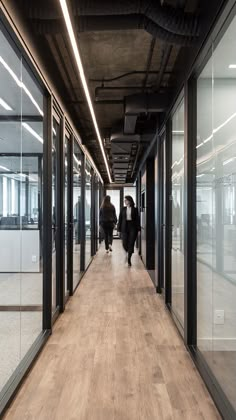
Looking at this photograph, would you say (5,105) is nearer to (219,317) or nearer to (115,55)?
(115,55)

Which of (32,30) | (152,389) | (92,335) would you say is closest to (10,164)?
(32,30)

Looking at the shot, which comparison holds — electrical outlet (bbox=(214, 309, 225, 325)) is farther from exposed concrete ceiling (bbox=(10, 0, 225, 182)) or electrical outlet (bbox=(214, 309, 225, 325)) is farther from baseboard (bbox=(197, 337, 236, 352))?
exposed concrete ceiling (bbox=(10, 0, 225, 182))

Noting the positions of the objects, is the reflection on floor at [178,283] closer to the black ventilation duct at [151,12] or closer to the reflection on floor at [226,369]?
the reflection on floor at [226,369]

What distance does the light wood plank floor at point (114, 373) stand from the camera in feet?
7.30

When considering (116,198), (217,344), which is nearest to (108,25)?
(217,344)

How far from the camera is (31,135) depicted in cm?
388

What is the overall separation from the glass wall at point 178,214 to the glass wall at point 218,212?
61 centimetres

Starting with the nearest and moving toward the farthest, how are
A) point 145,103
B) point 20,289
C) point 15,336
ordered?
1. point 15,336
2. point 20,289
3. point 145,103

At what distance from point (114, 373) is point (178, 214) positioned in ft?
6.34

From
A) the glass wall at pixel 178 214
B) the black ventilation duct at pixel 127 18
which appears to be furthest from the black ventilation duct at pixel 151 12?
the glass wall at pixel 178 214

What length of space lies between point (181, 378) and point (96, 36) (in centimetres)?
331

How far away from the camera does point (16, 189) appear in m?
4.49

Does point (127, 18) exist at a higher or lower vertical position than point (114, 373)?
higher

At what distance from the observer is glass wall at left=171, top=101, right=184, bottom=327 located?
3.68m
